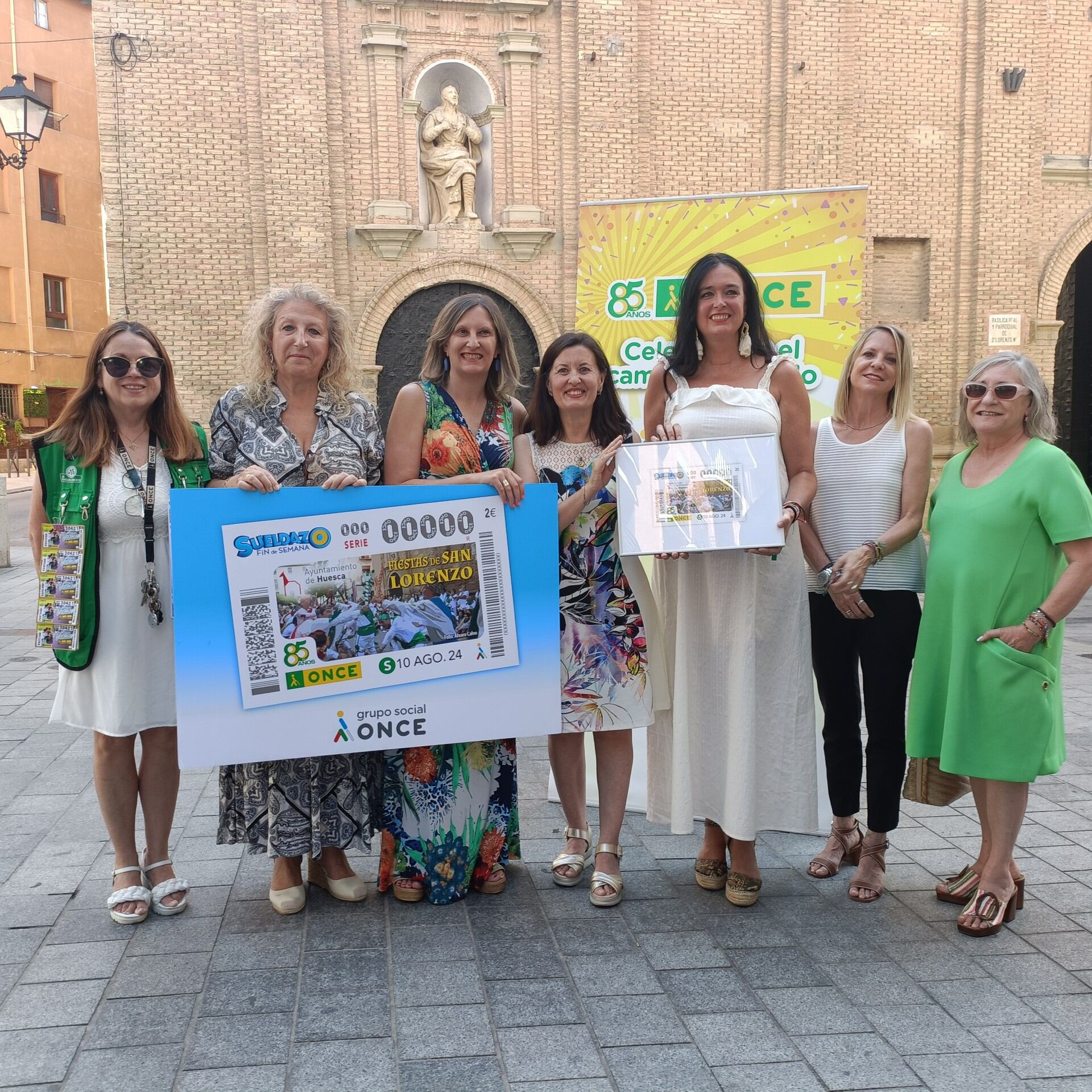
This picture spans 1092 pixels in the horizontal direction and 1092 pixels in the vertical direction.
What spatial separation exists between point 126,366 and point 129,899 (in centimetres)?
A: 184

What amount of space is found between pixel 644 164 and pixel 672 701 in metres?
12.4

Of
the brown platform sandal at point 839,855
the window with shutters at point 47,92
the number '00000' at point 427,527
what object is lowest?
the brown platform sandal at point 839,855

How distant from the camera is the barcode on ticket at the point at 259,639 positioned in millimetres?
3164

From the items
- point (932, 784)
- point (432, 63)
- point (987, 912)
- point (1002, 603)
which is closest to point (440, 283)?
point (432, 63)

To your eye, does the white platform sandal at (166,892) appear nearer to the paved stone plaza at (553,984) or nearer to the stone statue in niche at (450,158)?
the paved stone plaza at (553,984)

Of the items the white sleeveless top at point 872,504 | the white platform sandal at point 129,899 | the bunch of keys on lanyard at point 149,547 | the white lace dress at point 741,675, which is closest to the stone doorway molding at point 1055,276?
the white sleeveless top at point 872,504

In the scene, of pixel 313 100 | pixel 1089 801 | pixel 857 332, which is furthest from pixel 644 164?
pixel 1089 801

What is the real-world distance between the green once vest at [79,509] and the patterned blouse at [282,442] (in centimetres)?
22

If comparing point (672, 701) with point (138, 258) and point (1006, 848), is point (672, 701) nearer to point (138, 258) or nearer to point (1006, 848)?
point (1006, 848)

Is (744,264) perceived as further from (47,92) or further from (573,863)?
(47,92)

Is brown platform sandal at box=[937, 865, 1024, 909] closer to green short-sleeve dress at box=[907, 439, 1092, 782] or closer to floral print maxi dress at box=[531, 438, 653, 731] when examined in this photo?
green short-sleeve dress at box=[907, 439, 1092, 782]

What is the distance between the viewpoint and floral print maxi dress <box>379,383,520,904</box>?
347 centimetres

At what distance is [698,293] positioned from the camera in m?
3.48

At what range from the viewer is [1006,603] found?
320 cm
